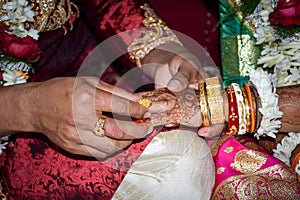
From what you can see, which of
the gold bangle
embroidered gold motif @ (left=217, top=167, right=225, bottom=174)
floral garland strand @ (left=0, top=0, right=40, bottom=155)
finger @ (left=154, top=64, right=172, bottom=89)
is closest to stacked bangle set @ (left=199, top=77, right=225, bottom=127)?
the gold bangle

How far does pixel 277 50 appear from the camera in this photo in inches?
49.7

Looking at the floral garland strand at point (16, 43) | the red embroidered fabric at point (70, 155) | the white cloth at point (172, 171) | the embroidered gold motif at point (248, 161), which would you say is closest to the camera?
the white cloth at point (172, 171)

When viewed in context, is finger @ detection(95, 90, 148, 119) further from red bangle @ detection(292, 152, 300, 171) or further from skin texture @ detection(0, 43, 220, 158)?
red bangle @ detection(292, 152, 300, 171)

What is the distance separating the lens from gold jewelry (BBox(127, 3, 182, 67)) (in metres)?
1.34

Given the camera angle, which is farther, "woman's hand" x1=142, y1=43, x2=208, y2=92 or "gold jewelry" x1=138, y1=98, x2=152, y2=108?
"woman's hand" x1=142, y1=43, x2=208, y2=92

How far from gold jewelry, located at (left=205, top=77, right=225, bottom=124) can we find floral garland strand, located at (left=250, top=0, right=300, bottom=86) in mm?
234

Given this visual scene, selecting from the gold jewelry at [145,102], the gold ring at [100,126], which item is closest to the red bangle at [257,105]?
the gold jewelry at [145,102]

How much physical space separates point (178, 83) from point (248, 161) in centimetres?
24

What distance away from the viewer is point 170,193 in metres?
0.86

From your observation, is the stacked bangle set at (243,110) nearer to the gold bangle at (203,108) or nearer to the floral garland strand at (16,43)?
the gold bangle at (203,108)

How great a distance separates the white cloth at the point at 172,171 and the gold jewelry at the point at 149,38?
430 mm

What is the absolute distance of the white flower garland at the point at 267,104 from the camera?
1.01 m

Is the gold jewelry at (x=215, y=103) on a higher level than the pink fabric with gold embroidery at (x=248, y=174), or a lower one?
higher

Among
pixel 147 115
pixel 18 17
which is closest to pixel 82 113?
pixel 147 115
